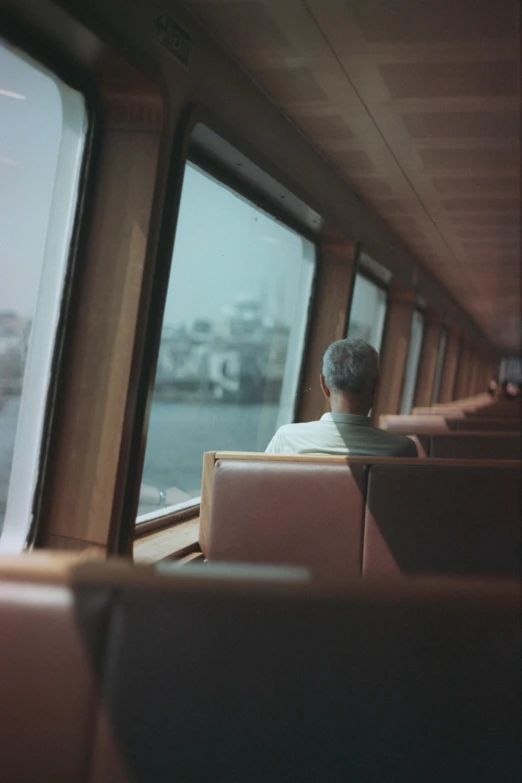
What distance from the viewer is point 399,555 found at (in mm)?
2744

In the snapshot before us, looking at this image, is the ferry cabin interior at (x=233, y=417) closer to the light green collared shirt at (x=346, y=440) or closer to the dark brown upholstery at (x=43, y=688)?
the dark brown upholstery at (x=43, y=688)

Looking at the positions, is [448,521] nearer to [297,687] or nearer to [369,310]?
[297,687]

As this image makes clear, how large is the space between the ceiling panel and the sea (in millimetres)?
1621

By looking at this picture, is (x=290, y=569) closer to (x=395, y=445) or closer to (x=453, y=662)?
(x=453, y=662)

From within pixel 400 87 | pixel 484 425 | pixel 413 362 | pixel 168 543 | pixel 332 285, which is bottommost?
pixel 168 543

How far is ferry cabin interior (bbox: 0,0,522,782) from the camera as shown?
1.10 meters

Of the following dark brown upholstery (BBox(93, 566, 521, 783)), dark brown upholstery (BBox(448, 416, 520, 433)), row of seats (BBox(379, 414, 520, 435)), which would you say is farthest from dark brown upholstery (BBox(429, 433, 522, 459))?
dark brown upholstery (BBox(93, 566, 521, 783))

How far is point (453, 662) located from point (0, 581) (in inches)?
23.8

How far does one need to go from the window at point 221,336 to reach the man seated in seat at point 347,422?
28 centimetres

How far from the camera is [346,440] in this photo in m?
3.10

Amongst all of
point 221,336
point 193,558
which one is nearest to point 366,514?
point 193,558

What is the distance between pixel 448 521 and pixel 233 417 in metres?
1.74

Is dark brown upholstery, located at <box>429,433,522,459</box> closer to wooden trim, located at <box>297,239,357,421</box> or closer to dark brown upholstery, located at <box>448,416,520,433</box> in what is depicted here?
dark brown upholstery, located at <box>448,416,520,433</box>

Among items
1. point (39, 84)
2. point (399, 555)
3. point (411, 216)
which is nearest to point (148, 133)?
point (39, 84)
